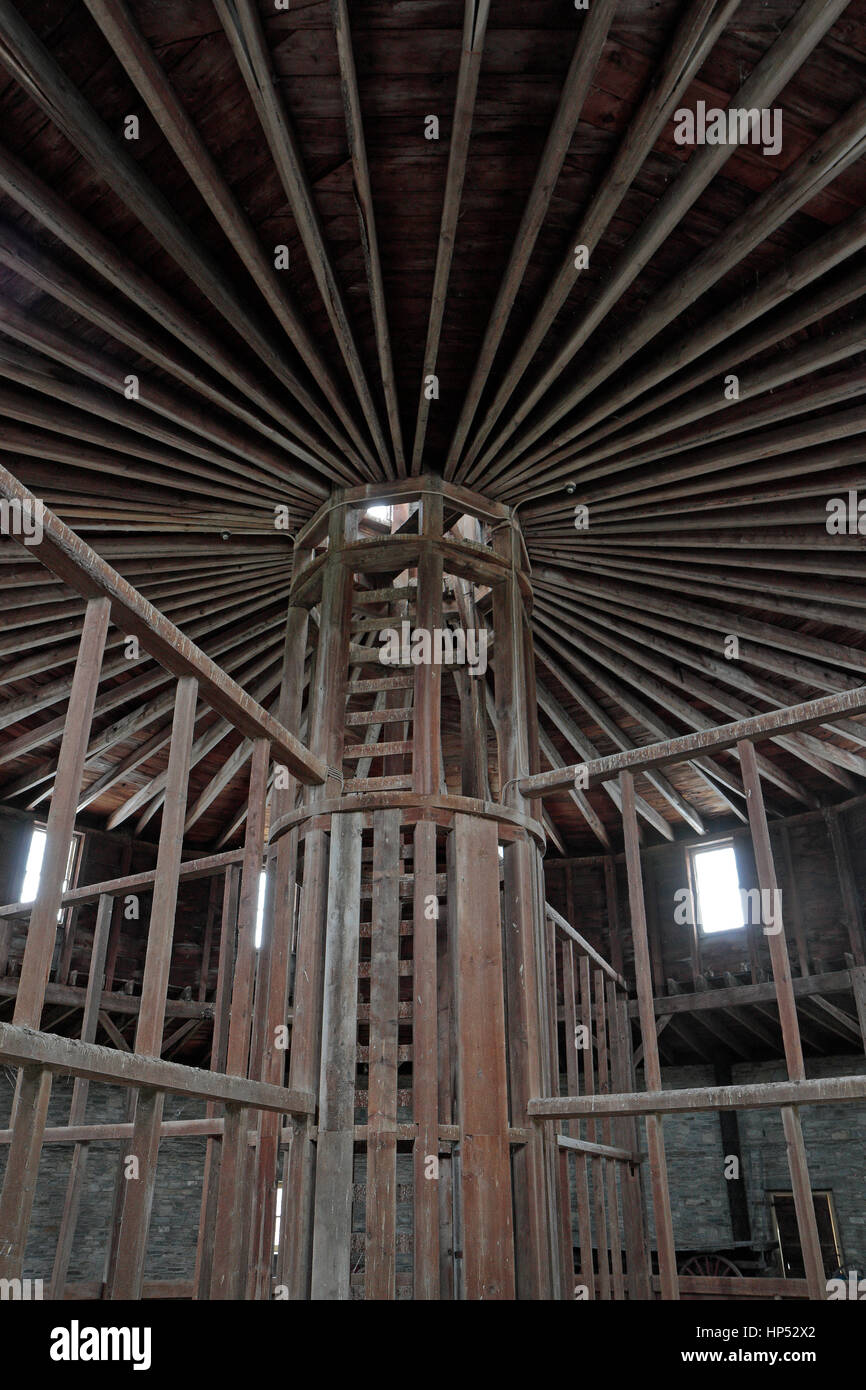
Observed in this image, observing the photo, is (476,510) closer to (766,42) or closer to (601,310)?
(601,310)

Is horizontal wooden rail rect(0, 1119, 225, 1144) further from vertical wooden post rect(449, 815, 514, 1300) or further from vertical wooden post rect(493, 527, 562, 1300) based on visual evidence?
vertical wooden post rect(493, 527, 562, 1300)

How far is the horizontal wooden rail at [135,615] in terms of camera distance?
11.3ft

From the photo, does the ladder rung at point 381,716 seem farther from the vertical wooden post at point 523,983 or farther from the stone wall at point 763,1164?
the stone wall at point 763,1164

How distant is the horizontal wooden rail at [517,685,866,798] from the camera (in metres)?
5.06

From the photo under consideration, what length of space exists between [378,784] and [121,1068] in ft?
11.1

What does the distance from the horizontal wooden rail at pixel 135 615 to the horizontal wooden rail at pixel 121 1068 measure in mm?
1584

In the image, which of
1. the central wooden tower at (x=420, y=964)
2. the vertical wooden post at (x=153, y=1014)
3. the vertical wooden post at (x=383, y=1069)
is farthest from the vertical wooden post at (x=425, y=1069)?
the vertical wooden post at (x=153, y=1014)

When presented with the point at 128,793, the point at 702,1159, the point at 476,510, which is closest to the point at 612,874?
the point at 702,1159

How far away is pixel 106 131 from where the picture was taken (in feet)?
16.4

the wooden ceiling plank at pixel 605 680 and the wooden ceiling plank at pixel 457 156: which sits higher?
the wooden ceiling plank at pixel 605 680

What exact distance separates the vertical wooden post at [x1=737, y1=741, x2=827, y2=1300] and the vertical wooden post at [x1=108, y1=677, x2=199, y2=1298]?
8.24ft

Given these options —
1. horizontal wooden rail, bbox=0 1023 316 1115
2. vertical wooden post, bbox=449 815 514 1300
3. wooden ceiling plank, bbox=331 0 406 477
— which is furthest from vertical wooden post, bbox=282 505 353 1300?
wooden ceiling plank, bbox=331 0 406 477

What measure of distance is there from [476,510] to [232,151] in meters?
3.09

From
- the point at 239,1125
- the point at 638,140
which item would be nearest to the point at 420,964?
the point at 239,1125
